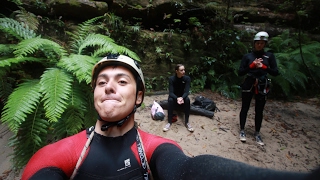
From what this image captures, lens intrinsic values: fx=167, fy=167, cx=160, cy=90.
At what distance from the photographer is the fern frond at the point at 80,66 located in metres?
1.79

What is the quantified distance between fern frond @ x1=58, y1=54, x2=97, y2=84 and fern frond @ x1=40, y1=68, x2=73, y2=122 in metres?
0.12

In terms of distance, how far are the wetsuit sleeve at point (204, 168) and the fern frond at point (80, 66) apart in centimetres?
111

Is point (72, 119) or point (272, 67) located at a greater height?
point (272, 67)

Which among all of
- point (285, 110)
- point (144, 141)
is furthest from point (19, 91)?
point (285, 110)

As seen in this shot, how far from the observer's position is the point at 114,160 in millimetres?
1302

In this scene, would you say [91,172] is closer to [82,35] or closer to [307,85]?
[82,35]

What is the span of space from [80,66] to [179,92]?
3.02m

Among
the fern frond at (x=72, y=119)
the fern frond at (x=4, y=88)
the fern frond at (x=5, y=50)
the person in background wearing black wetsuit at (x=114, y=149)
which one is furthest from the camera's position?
the fern frond at (x=5, y=50)

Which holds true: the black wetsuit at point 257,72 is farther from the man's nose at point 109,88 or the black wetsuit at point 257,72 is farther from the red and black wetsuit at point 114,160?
the man's nose at point 109,88

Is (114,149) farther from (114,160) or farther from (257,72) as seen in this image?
(257,72)

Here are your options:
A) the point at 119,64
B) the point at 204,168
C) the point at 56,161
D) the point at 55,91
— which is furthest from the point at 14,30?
the point at 204,168

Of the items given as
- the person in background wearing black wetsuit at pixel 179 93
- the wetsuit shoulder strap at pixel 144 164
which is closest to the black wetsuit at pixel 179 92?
the person in background wearing black wetsuit at pixel 179 93

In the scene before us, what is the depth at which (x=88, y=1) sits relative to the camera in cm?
550

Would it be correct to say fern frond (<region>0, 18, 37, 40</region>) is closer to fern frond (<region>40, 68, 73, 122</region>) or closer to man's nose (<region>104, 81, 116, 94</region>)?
fern frond (<region>40, 68, 73, 122</region>)
